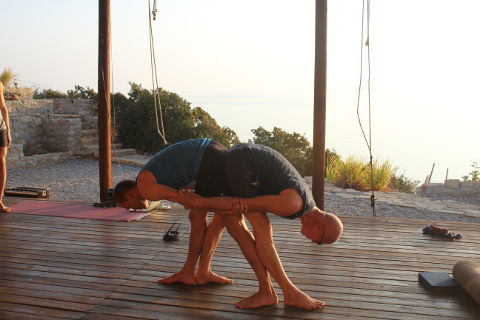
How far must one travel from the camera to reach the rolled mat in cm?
256

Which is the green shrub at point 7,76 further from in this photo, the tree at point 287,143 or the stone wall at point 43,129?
the tree at point 287,143

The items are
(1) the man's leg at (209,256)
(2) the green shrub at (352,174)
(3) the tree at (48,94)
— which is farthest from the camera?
(3) the tree at (48,94)

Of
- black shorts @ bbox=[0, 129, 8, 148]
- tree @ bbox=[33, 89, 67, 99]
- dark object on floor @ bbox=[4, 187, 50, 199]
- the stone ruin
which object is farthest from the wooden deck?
tree @ bbox=[33, 89, 67, 99]

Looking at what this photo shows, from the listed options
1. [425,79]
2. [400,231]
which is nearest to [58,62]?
[425,79]

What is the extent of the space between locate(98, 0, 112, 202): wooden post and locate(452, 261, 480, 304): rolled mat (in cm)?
315

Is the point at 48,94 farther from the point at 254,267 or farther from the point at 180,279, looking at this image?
the point at 254,267

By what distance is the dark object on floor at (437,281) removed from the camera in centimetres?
278

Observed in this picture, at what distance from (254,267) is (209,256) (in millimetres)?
427

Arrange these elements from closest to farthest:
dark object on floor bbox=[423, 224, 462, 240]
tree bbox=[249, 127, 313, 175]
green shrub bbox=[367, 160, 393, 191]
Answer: dark object on floor bbox=[423, 224, 462, 240] → green shrub bbox=[367, 160, 393, 191] → tree bbox=[249, 127, 313, 175]

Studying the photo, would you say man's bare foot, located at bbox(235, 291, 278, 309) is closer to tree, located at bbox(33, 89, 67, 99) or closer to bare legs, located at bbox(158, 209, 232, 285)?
bare legs, located at bbox(158, 209, 232, 285)

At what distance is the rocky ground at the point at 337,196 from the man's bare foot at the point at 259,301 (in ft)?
10.8

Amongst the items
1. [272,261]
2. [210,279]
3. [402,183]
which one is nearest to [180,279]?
[210,279]

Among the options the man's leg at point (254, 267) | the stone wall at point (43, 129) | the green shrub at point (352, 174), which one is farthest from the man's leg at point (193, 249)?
the stone wall at point (43, 129)

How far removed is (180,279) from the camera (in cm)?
288
